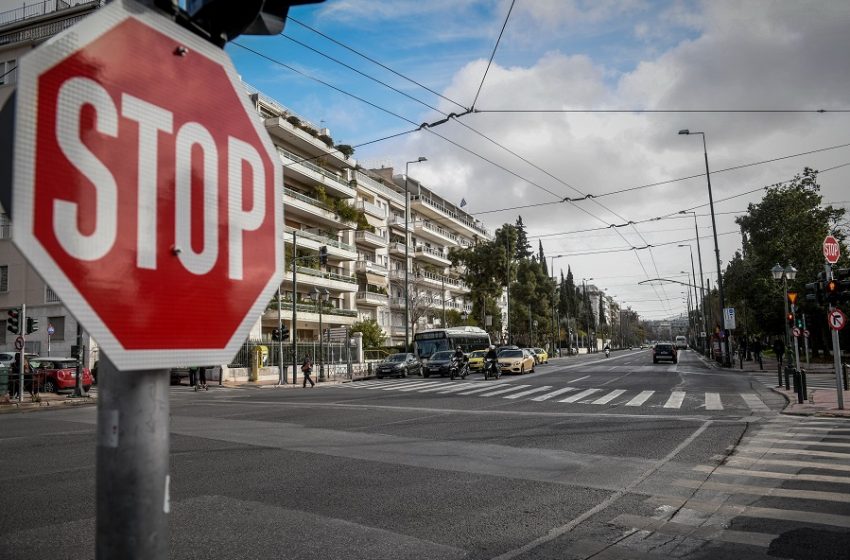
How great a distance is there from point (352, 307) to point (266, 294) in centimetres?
4799

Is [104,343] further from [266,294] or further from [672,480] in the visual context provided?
[672,480]

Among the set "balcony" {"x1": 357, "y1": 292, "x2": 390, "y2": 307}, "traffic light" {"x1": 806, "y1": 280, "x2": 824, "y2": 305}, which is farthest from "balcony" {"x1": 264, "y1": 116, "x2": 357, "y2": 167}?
"traffic light" {"x1": 806, "y1": 280, "x2": 824, "y2": 305}

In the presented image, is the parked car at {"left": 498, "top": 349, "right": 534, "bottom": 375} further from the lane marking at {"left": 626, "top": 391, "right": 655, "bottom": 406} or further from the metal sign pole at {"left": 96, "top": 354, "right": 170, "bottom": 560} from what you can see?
the metal sign pole at {"left": 96, "top": 354, "right": 170, "bottom": 560}

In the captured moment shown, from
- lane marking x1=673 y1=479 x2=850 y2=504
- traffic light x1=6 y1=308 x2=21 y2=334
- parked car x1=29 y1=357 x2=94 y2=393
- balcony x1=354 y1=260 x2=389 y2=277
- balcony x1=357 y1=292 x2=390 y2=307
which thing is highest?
balcony x1=354 y1=260 x2=389 y2=277

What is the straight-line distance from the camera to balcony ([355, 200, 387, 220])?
172 feet

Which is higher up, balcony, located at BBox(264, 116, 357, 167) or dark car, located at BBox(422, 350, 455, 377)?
balcony, located at BBox(264, 116, 357, 167)

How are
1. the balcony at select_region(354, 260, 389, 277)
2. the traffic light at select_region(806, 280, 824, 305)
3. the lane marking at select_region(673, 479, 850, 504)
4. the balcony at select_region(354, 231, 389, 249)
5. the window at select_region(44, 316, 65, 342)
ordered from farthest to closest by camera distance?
the balcony at select_region(354, 260, 389, 277) < the balcony at select_region(354, 231, 389, 249) < the window at select_region(44, 316, 65, 342) < the traffic light at select_region(806, 280, 824, 305) < the lane marking at select_region(673, 479, 850, 504)

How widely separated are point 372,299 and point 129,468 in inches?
1971

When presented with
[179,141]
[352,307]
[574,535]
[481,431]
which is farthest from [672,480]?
[352,307]

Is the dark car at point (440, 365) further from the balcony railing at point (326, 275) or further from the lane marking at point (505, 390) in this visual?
the balcony railing at point (326, 275)

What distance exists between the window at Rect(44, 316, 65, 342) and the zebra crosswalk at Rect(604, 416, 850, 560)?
35.0m

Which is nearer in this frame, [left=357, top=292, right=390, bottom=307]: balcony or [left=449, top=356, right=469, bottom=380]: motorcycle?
[left=449, top=356, right=469, bottom=380]: motorcycle

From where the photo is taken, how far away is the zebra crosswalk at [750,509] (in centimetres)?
462

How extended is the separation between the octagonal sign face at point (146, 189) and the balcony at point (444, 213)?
202ft
